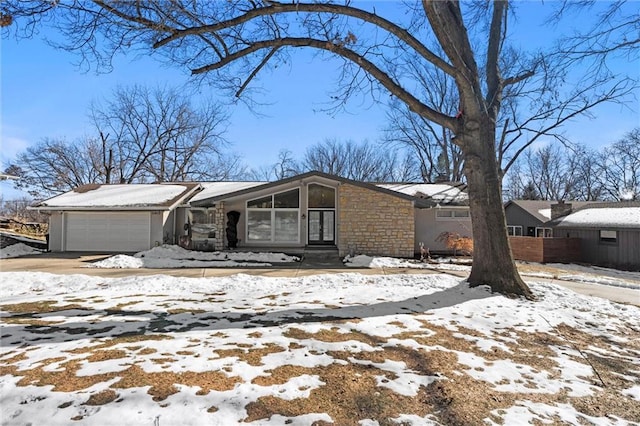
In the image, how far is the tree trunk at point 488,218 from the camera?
733cm

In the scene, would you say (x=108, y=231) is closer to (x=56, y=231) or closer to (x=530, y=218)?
(x=56, y=231)

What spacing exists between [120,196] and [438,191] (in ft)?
53.7

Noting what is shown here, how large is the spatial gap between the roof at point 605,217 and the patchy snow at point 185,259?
15955 mm

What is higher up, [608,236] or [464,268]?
[608,236]

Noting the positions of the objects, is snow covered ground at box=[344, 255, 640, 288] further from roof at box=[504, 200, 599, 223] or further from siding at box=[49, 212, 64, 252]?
siding at box=[49, 212, 64, 252]

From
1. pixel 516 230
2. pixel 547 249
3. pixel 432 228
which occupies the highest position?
pixel 432 228

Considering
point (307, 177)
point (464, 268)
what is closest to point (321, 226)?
point (307, 177)

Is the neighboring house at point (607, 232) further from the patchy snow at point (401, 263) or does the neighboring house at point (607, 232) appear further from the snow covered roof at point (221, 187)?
the snow covered roof at point (221, 187)

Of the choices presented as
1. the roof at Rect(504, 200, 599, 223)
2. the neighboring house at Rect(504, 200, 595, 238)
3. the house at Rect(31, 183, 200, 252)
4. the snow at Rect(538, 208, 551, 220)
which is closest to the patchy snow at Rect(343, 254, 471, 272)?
the house at Rect(31, 183, 200, 252)

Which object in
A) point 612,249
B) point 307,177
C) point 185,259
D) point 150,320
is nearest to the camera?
point 150,320

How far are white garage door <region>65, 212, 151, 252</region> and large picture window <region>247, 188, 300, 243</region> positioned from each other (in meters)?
5.03

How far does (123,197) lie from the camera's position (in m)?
17.3

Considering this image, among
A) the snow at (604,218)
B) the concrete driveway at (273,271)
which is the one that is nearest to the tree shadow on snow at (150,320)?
the concrete driveway at (273,271)

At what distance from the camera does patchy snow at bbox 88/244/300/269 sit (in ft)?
39.2
